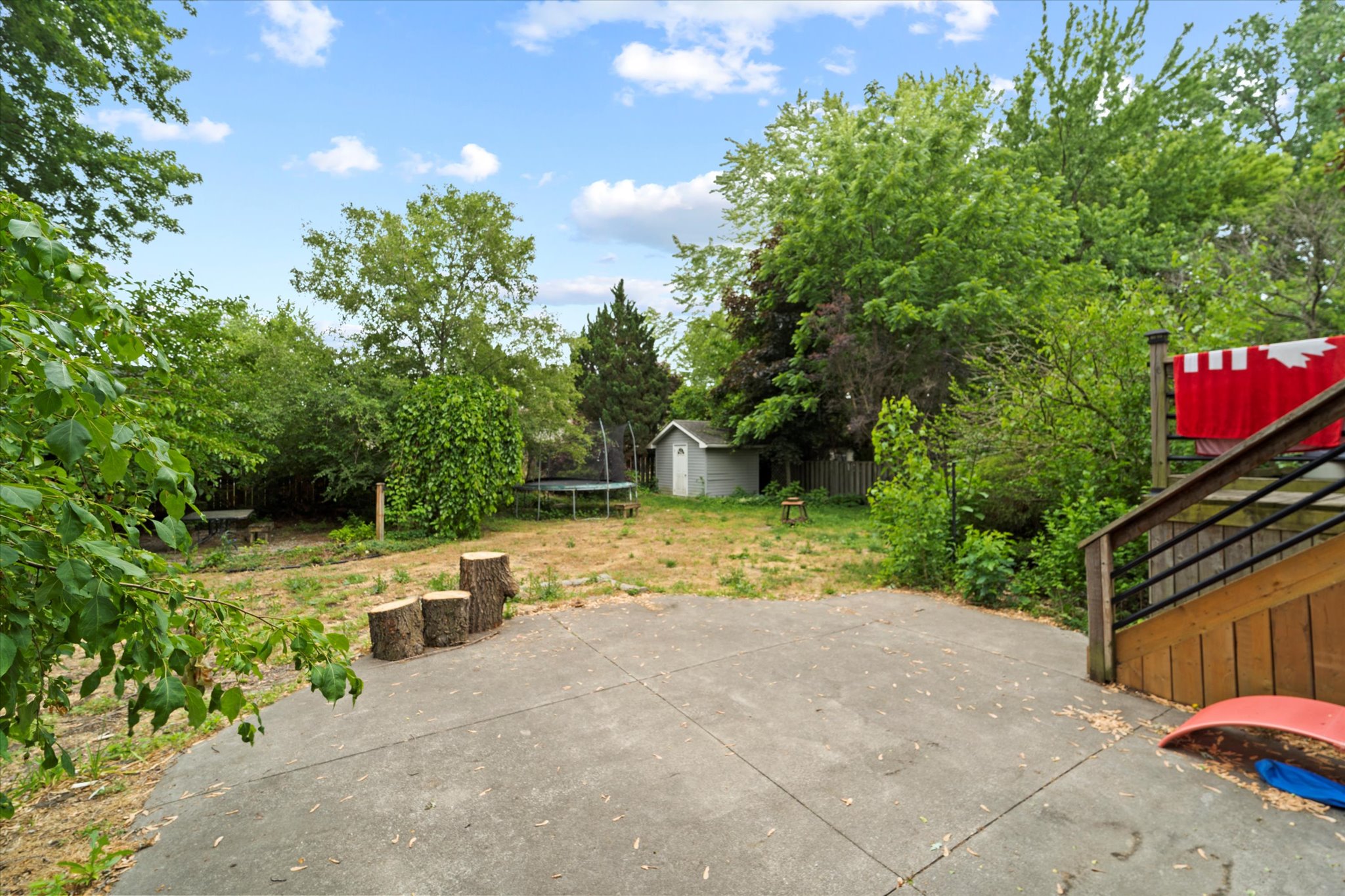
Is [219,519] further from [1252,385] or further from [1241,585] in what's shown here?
[1252,385]

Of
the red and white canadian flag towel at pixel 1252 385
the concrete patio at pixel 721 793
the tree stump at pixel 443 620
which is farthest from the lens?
the tree stump at pixel 443 620

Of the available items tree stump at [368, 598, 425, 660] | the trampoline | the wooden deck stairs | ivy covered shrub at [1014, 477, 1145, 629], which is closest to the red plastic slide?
the wooden deck stairs

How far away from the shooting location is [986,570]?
5262 millimetres

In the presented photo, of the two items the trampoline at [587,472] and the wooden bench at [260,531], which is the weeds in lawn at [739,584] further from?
the wooden bench at [260,531]

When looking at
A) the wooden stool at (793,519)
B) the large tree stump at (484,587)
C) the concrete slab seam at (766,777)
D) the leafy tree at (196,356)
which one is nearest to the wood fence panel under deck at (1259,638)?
the concrete slab seam at (766,777)

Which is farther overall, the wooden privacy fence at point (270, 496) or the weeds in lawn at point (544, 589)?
the wooden privacy fence at point (270, 496)

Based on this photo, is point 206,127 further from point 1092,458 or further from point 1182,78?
point 1182,78

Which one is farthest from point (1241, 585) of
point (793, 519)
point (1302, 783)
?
point (793, 519)

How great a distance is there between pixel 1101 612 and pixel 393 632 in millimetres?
4559

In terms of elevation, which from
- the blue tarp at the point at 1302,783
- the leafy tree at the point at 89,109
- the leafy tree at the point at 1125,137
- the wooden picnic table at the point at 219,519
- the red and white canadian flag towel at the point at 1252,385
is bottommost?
the blue tarp at the point at 1302,783

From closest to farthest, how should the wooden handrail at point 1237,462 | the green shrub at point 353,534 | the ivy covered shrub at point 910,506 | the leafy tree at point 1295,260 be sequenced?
the wooden handrail at point 1237,462 → the ivy covered shrub at point 910,506 → the green shrub at point 353,534 → the leafy tree at point 1295,260

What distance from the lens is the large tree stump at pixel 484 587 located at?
4625 millimetres

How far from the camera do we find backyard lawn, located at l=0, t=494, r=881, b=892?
7.61 feet

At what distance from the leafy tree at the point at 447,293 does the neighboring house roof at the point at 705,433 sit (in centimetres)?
702
